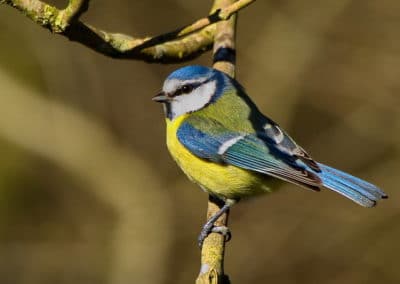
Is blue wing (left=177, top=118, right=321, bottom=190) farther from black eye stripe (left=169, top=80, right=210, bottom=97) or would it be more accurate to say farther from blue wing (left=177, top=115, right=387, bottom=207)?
black eye stripe (left=169, top=80, right=210, bottom=97)

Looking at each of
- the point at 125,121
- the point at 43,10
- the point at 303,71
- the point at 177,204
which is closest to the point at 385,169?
the point at 303,71

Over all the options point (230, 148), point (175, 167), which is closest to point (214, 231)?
point (230, 148)

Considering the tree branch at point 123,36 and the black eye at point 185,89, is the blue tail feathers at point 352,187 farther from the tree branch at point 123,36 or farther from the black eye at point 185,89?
the tree branch at point 123,36

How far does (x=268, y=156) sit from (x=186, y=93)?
56 cm

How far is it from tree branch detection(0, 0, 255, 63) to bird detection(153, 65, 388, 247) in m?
0.14

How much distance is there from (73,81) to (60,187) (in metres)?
0.92

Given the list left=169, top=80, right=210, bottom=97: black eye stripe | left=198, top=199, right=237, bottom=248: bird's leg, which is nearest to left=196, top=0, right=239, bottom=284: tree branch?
left=198, top=199, right=237, bottom=248: bird's leg

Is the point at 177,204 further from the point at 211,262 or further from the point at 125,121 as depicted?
the point at 211,262

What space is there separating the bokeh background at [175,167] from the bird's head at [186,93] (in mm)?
1862

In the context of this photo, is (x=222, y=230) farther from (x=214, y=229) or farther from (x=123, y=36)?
(x=123, y=36)

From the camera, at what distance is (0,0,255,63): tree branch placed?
100 inches

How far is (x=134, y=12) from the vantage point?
5.77 m

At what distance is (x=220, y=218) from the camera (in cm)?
287

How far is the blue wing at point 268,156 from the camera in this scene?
9.61 ft
